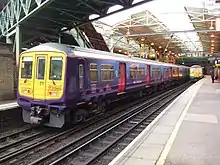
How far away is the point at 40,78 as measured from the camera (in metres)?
9.93

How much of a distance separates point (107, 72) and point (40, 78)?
3.43 meters

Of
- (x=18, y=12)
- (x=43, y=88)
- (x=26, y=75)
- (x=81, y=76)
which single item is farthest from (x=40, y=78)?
(x=18, y=12)

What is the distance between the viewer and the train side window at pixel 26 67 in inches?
405

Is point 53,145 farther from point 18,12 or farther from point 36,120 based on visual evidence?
point 18,12

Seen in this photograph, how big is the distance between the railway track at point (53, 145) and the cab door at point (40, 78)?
1313 millimetres

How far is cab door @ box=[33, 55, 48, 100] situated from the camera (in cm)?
982

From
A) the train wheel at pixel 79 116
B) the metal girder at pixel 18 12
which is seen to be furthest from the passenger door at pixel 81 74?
the metal girder at pixel 18 12

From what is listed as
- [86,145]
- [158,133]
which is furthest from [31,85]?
[158,133]

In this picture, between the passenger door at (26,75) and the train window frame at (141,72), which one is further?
the train window frame at (141,72)

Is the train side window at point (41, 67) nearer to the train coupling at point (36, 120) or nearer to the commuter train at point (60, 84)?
the commuter train at point (60, 84)

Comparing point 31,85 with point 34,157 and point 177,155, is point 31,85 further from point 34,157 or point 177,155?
point 177,155

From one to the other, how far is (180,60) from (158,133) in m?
62.0

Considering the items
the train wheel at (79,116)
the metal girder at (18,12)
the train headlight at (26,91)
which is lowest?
the train wheel at (79,116)

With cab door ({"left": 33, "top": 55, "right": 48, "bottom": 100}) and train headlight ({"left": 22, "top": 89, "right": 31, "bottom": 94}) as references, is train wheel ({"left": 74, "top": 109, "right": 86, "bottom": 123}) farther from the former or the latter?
train headlight ({"left": 22, "top": 89, "right": 31, "bottom": 94})
